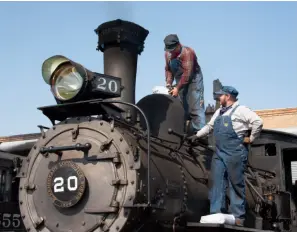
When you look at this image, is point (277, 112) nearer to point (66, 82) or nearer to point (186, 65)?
point (186, 65)

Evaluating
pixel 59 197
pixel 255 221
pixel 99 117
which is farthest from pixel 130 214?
pixel 255 221

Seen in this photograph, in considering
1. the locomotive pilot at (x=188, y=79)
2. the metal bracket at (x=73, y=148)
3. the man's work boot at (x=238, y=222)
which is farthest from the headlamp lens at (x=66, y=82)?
the man's work boot at (x=238, y=222)

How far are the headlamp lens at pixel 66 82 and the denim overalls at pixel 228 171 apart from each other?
4.48 ft

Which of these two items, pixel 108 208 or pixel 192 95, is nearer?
pixel 108 208

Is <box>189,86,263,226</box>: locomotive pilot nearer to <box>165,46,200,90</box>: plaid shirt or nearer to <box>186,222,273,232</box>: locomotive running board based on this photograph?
<box>186,222,273,232</box>: locomotive running board

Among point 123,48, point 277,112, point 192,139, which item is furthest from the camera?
Result: point 277,112

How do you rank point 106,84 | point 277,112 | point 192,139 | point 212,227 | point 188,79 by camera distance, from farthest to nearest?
point 277,112
point 188,79
point 192,139
point 106,84
point 212,227

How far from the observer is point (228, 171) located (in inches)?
172

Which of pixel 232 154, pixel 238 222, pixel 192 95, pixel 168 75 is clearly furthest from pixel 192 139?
pixel 168 75

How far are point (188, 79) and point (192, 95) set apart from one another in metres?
0.21

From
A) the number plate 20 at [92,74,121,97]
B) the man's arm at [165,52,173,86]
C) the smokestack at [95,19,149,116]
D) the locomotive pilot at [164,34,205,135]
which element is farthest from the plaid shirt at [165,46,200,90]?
the number plate 20 at [92,74,121,97]

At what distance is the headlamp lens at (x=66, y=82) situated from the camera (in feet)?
14.1

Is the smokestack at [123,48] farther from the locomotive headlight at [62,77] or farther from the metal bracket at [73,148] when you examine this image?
the metal bracket at [73,148]

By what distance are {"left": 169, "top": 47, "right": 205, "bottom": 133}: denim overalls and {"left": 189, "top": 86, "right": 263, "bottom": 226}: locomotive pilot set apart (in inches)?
45.1
